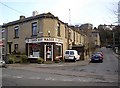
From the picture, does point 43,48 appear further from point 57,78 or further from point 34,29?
point 57,78

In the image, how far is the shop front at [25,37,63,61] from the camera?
120 feet

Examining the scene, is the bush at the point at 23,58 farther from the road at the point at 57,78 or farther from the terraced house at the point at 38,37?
the road at the point at 57,78

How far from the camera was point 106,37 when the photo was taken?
119 metres

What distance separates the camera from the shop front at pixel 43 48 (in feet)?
120

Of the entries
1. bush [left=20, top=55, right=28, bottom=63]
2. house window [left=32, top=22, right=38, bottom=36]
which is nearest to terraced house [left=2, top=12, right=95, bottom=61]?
house window [left=32, top=22, right=38, bottom=36]

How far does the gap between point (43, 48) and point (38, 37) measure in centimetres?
170

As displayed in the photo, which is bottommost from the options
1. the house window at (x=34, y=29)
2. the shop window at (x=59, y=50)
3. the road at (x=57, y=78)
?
the road at (x=57, y=78)

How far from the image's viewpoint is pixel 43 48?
36594 millimetres

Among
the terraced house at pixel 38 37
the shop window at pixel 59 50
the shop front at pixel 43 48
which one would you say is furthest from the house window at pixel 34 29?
the shop window at pixel 59 50

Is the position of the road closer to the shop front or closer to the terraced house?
the shop front

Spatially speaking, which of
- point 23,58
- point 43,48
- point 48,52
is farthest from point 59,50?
point 23,58

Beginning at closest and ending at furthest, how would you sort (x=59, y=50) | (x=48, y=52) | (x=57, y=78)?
(x=57, y=78) → (x=48, y=52) → (x=59, y=50)

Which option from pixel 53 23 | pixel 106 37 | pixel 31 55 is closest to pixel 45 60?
pixel 31 55

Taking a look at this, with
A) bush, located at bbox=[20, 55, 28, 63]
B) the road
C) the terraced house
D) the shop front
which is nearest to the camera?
the road
